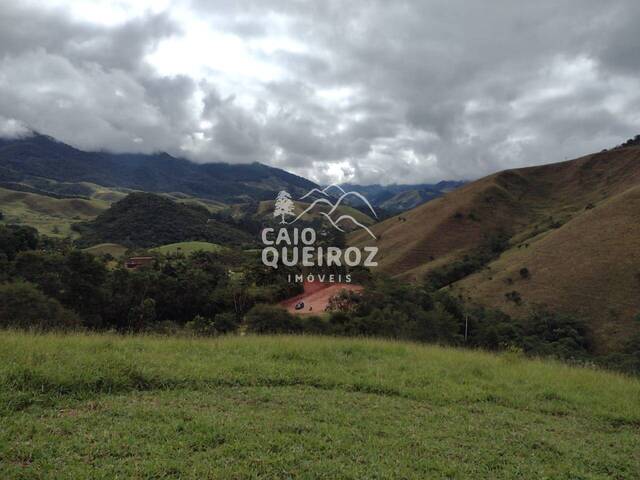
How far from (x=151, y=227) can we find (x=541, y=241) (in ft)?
340

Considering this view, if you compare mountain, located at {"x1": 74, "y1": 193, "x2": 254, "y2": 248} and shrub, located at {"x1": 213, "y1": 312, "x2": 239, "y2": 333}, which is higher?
mountain, located at {"x1": 74, "y1": 193, "x2": 254, "y2": 248}

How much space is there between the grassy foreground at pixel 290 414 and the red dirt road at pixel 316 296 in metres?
28.7

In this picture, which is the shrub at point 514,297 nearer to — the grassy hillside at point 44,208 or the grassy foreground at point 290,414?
the grassy foreground at point 290,414

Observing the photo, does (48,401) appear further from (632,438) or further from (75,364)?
(632,438)

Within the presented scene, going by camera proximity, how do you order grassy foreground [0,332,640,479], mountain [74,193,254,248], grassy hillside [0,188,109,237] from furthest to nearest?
grassy hillside [0,188,109,237]
mountain [74,193,254,248]
grassy foreground [0,332,640,479]

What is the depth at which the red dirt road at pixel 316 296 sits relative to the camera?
126ft

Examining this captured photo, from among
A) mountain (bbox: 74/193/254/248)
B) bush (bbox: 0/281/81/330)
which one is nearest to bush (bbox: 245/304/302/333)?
bush (bbox: 0/281/81/330)

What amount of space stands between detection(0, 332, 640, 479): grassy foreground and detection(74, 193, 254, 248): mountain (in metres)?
113

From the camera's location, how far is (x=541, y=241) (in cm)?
5734

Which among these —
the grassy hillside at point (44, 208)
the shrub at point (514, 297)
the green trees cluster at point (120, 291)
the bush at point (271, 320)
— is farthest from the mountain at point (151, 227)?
the bush at point (271, 320)

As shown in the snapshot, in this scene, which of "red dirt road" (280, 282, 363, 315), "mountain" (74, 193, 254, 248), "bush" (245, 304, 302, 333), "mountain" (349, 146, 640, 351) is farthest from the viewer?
"mountain" (74, 193, 254, 248)

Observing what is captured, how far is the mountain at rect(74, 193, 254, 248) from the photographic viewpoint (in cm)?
11712

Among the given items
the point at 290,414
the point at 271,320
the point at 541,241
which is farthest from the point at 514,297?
the point at 290,414

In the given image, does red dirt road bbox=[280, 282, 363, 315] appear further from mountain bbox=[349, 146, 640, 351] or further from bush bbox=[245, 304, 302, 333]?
mountain bbox=[349, 146, 640, 351]
